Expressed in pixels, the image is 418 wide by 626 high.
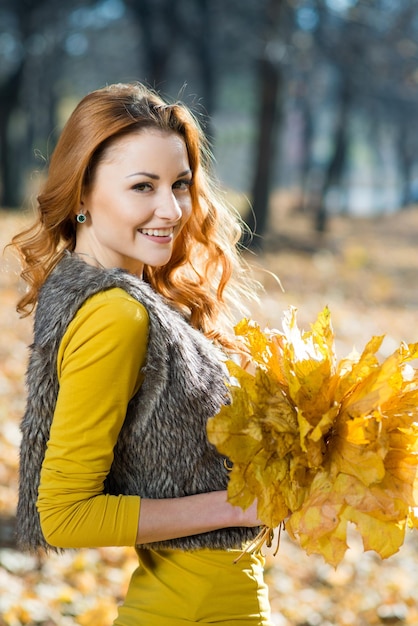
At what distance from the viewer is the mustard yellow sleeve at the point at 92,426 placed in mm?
1884

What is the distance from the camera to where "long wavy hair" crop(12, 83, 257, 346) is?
2215mm

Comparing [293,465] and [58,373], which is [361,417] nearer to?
[293,465]

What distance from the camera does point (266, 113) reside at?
17.6 meters

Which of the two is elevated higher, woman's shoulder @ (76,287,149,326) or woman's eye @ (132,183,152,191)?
woman's eye @ (132,183,152,191)

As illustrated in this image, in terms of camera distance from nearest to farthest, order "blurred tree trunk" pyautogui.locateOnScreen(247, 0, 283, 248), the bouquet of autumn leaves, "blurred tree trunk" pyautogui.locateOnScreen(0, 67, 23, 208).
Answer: the bouquet of autumn leaves
"blurred tree trunk" pyautogui.locateOnScreen(247, 0, 283, 248)
"blurred tree trunk" pyautogui.locateOnScreen(0, 67, 23, 208)

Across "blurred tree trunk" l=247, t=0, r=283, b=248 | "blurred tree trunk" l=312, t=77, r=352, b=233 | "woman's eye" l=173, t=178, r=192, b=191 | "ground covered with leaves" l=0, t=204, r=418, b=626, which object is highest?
"blurred tree trunk" l=312, t=77, r=352, b=233

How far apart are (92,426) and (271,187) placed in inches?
781

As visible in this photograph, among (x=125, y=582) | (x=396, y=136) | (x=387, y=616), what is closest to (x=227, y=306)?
(x=125, y=582)

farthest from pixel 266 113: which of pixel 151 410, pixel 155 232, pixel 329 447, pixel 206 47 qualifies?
pixel 329 447

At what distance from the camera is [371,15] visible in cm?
2195

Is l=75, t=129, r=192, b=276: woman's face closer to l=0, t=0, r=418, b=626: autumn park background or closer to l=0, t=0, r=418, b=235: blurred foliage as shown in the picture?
l=0, t=0, r=418, b=626: autumn park background

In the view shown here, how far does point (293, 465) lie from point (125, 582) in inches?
120

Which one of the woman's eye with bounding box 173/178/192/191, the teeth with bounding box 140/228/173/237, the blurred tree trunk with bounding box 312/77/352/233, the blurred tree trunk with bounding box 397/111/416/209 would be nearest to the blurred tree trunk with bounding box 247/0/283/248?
the blurred tree trunk with bounding box 312/77/352/233

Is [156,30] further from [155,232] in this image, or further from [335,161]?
[155,232]
